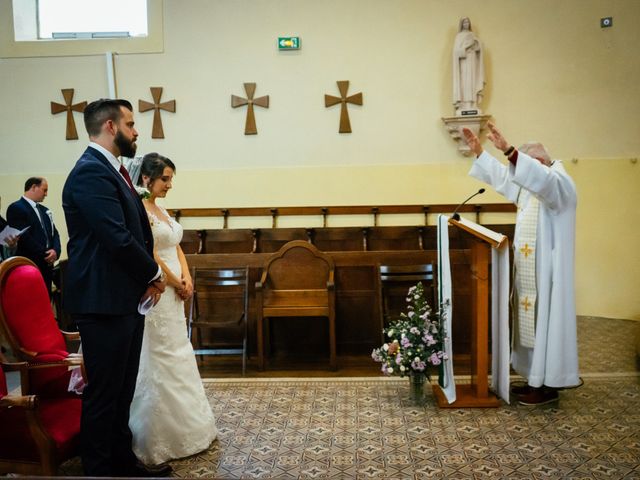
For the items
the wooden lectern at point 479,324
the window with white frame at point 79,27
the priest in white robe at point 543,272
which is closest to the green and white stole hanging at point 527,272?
the priest in white robe at point 543,272

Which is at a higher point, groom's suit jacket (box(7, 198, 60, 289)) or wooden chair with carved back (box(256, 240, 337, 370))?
groom's suit jacket (box(7, 198, 60, 289))

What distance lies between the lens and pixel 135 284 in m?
2.42

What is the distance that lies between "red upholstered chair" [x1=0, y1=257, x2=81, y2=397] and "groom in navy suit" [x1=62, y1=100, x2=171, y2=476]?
24 centimetres

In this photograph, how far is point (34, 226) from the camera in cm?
511

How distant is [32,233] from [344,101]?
11.6 ft

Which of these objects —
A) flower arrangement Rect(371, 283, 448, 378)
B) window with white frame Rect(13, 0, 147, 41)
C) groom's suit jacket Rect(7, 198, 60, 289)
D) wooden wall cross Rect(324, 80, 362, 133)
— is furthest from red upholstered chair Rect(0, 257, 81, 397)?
window with white frame Rect(13, 0, 147, 41)

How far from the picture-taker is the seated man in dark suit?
4973mm

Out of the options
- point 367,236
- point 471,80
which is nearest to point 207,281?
point 367,236

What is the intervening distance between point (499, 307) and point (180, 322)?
205 centimetres

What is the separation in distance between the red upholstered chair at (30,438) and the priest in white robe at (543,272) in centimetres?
271

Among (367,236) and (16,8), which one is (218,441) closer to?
(367,236)

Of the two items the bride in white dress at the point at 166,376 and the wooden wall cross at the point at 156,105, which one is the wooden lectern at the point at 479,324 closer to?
the bride in white dress at the point at 166,376

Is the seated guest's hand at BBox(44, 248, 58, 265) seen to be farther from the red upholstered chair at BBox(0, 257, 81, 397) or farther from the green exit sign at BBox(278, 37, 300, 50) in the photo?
the green exit sign at BBox(278, 37, 300, 50)

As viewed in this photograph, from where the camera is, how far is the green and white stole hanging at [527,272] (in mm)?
3662
